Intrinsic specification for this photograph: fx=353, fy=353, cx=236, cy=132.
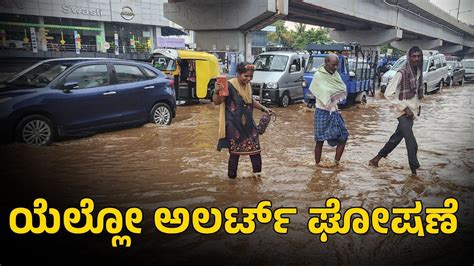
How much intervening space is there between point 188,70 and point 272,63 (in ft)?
10.3

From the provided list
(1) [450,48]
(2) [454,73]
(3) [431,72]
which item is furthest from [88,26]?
(1) [450,48]

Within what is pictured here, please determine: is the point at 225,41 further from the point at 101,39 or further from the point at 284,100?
the point at 101,39

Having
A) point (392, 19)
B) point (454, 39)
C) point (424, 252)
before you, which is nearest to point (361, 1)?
point (392, 19)

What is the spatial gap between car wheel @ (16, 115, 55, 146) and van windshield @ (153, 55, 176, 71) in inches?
266

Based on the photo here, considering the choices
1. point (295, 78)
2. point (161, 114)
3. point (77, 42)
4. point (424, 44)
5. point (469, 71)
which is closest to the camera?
point (161, 114)

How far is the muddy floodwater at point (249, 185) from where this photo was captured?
302 centimetres

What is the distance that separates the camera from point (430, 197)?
4.27 metres

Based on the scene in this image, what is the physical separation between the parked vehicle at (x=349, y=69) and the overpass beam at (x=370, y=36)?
2293cm

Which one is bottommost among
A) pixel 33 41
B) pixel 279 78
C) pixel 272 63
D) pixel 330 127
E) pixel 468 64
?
pixel 330 127

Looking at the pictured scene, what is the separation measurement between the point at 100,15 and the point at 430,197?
129ft

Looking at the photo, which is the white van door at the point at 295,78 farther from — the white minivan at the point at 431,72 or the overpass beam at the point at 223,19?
the overpass beam at the point at 223,19

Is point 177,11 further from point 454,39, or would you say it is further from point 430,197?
point 454,39

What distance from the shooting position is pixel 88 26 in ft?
123

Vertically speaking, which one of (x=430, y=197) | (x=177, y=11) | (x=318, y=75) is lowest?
(x=430, y=197)
